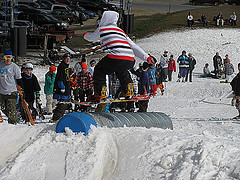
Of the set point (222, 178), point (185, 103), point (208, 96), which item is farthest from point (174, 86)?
point (222, 178)

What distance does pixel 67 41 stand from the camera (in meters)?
32.4

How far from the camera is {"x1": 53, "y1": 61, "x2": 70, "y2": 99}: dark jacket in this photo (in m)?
9.95

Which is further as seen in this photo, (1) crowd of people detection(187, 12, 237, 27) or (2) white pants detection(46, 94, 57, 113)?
(1) crowd of people detection(187, 12, 237, 27)

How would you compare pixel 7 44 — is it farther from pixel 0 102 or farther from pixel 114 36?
pixel 114 36

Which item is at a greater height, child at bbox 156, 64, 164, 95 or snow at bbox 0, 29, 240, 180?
snow at bbox 0, 29, 240, 180

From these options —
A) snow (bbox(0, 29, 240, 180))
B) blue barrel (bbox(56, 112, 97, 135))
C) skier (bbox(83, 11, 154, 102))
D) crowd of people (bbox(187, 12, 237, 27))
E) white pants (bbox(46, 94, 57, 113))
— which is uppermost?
crowd of people (bbox(187, 12, 237, 27))

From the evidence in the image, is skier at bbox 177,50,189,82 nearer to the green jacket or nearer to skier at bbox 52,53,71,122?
the green jacket

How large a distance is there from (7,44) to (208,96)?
13.7 m

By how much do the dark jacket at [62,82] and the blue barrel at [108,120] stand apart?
2587 mm

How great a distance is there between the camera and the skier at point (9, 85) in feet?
29.4

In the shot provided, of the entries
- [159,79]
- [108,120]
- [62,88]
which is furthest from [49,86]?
[159,79]

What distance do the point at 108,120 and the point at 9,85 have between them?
301 centimetres

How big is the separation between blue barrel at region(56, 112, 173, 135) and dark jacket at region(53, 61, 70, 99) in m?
2.59

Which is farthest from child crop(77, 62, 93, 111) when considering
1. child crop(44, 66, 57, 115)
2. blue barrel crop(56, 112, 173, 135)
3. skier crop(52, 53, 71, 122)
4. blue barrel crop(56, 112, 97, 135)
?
blue barrel crop(56, 112, 97, 135)
